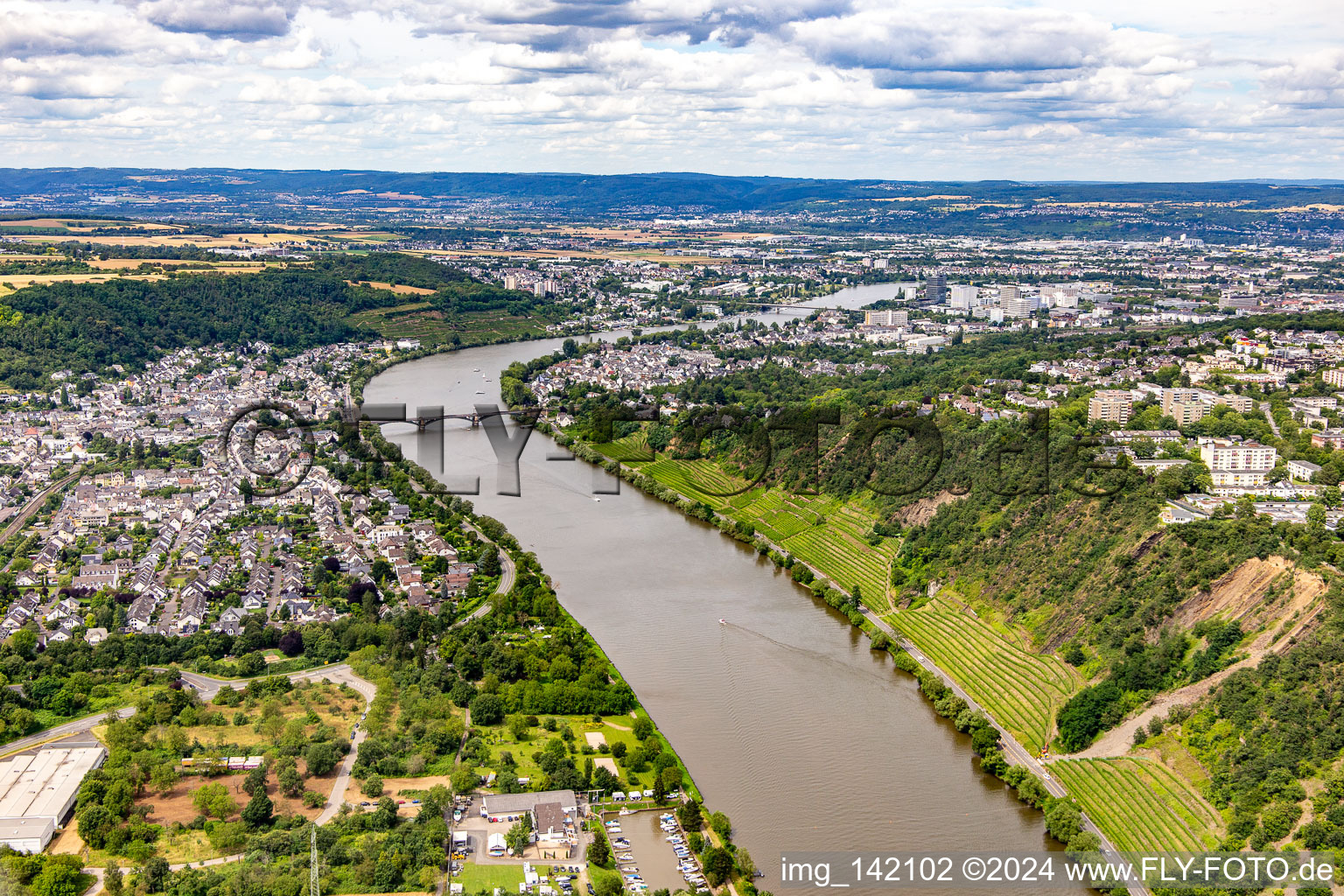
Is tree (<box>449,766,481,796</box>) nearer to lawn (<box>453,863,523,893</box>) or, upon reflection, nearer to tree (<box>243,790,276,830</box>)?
lawn (<box>453,863,523,893</box>)

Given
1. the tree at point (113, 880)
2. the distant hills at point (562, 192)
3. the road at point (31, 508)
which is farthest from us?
the distant hills at point (562, 192)

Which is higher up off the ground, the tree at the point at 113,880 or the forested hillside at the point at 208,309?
the forested hillside at the point at 208,309

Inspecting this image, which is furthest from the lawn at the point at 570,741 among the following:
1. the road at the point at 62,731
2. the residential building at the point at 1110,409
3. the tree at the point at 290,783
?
the residential building at the point at 1110,409

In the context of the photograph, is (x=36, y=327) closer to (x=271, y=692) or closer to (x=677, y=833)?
(x=271, y=692)

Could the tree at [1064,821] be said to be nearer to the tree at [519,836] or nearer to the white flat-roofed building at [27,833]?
the tree at [519,836]

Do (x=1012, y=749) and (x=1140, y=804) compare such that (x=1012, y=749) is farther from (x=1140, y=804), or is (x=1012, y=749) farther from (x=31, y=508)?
(x=31, y=508)

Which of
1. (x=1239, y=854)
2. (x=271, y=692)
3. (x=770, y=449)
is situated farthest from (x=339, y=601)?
(x=1239, y=854)

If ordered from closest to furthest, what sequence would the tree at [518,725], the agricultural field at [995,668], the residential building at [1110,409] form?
1. the tree at [518,725]
2. the agricultural field at [995,668]
3. the residential building at [1110,409]
